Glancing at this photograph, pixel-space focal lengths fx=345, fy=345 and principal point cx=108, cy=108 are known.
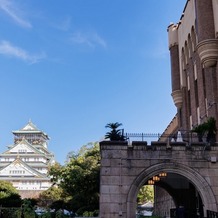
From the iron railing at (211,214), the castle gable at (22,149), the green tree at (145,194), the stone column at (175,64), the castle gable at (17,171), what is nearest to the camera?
the iron railing at (211,214)

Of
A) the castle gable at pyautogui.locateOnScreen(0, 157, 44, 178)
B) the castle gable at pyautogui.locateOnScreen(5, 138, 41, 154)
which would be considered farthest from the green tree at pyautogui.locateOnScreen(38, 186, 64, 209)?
the castle gable at pyautogui.locateOnScreen(5, 138, 41, 154)

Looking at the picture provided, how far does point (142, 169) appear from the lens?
16250 mm

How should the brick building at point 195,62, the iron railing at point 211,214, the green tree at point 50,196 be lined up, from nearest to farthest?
the iron railing at point 211,214
the brick building at point 195,62
the green tree at point 50,196

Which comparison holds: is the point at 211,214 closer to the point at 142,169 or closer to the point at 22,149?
the point at 142,169

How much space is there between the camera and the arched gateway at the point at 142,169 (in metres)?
15.8

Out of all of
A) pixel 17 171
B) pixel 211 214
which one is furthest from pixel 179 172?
pixel 17 171

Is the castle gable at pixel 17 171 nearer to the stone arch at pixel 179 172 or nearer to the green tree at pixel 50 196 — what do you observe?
the green tree at pixel 50 196

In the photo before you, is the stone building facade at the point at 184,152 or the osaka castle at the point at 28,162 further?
the osaka castle at the point at 28,162

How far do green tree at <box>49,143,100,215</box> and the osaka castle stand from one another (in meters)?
30.9

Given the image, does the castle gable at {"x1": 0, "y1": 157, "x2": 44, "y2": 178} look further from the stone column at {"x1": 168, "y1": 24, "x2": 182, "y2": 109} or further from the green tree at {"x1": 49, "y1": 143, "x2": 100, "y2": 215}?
the stone column at {"x1": 168, "y1": 24, "x2": 182, "y2": 109}

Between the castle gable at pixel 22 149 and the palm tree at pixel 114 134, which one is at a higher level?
the castle gable at pixel 22 149

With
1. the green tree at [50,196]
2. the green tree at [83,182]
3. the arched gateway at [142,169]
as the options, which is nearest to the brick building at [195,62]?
the arched gateway at [142,169]

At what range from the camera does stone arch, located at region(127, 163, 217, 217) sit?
52.2 ft

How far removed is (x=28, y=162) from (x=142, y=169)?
70746mm
